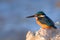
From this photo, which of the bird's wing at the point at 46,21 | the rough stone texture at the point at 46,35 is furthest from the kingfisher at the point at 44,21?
the rough stone texture at the point at 46,35

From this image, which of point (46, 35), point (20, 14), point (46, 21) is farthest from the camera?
point (20, 14)

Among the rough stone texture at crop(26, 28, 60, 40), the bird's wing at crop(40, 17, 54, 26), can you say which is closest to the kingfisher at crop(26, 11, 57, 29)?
the bird's wing at crop(40, 17, 54, 26)

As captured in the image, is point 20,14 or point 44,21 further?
point 20,14

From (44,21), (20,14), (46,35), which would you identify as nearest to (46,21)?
(44,21)

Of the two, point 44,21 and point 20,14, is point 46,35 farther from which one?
point 20,14

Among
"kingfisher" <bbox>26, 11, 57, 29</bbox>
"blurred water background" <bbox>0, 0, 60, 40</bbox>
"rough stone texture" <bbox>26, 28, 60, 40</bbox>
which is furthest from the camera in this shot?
"blurred water background" <bbox>0, 0, 60, 40</bbox>

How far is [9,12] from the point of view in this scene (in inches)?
350

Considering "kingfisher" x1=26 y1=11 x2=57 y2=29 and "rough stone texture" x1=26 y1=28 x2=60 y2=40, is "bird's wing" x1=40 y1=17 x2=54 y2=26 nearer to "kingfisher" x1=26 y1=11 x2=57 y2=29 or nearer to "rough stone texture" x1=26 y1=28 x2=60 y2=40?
"kingfisher" x1=26 y1=11 x2=57 y2=29

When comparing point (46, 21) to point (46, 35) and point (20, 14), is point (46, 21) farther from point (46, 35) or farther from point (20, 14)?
point (20, 14)

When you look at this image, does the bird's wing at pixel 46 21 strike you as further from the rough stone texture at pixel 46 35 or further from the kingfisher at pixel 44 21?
the rough stone texture at pixel 46 35

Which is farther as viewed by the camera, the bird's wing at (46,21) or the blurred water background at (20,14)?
the blurred water background at (20,14)

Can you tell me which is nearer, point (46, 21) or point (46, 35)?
point (46, 35)

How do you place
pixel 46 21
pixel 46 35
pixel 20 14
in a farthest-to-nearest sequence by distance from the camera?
1. pixel 20 14
2. pixel 46 21
3. pixel 46 35

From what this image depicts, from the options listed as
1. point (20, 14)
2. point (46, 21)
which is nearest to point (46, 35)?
point (46, 21)
